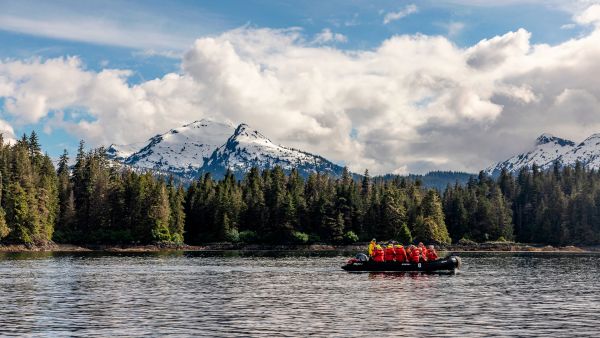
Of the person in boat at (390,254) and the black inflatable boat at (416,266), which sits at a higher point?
the person in boat at (390,254)

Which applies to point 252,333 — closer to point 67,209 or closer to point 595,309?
point 595,309

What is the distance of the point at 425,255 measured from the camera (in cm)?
9394

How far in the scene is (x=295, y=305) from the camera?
53.4m

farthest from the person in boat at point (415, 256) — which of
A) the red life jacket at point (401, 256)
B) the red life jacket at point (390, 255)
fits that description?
the red life jacket at point (390, 255)

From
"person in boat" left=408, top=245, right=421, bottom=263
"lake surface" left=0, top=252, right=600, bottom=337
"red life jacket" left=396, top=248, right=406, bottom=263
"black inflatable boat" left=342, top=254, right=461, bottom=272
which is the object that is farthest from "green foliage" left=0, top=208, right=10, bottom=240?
"person in boat" left=408, top=245, right=421, bottom=263

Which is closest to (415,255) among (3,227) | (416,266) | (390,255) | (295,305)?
(416,266)

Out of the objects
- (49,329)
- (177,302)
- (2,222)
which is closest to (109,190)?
(2,222)

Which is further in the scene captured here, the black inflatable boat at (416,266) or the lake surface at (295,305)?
the black inflatable boat at (416,266)

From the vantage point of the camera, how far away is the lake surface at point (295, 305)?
41.5 m

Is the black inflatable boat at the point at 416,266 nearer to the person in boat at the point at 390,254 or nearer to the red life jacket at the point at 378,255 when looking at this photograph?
the red life jacket at the point at 378,255

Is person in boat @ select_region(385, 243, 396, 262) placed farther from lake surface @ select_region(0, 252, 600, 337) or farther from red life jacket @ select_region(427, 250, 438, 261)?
lake surface @ select_region(0, 252, 600, 337)

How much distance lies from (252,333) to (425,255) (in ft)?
188

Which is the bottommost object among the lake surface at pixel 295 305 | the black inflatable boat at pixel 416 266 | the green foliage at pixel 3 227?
the lake surface at pixel 295 305

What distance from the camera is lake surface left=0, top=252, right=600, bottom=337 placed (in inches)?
1633
